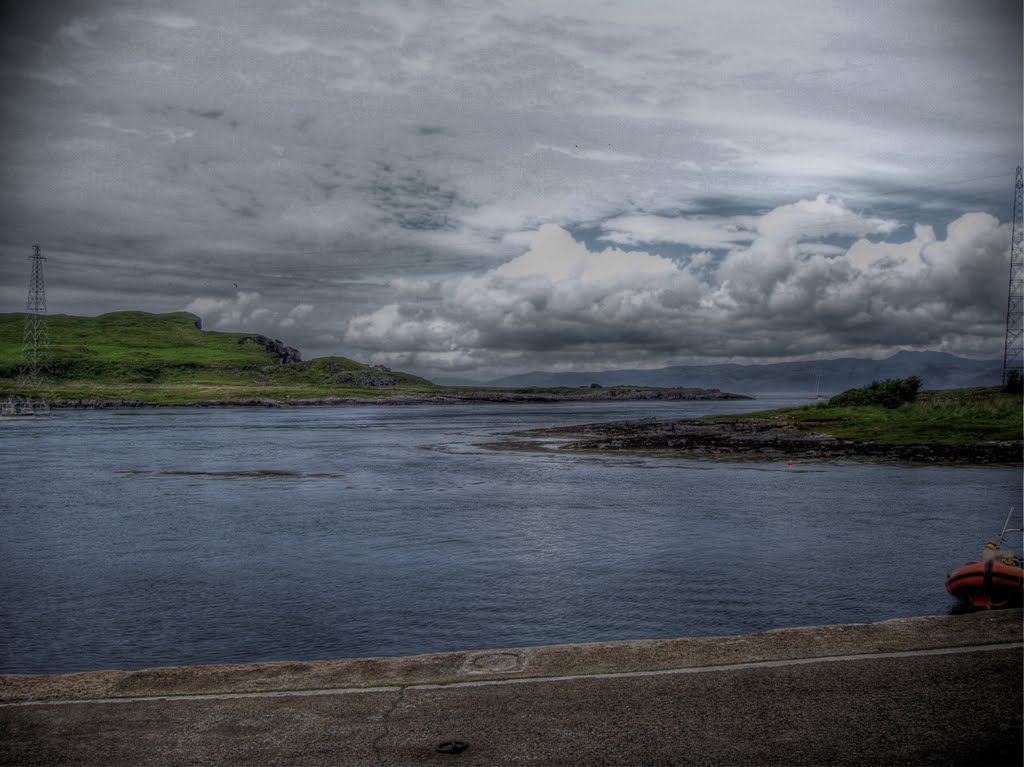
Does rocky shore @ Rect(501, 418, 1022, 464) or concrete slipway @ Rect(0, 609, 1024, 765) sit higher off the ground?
concrete slipway @ Rect(0, 609, 1024, 765)

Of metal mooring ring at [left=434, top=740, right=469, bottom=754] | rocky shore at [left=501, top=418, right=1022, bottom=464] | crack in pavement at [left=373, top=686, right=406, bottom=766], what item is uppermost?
metal mooring ring at [left=434, top=740, right=469, bottom=754]

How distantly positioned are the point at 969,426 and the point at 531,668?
66902 mm

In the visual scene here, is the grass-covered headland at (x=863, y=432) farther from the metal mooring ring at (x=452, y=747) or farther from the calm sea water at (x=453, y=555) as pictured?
the metal mooring ring at (x=452, y=747)

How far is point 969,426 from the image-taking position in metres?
65.2

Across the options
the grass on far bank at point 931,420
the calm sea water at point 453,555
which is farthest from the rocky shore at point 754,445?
the calm sea water at point 453,555

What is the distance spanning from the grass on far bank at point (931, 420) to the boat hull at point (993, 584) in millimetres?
47760

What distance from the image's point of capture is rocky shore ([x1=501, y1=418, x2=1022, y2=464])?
2184 inches

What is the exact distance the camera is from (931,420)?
7012 centimetres

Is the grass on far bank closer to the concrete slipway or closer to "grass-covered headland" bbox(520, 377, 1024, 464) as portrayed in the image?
"grass-covered headland" bbox(520, 377, 1024, 464)

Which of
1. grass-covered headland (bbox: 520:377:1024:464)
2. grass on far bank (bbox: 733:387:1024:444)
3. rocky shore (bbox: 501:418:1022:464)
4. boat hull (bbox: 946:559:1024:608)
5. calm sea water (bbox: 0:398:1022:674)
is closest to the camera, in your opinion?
boat hull (bbox: 946:559:1024:608)

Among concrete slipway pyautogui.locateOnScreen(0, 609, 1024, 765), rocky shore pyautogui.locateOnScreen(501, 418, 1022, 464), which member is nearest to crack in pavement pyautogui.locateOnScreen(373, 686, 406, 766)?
concrete slipway pyautogui.locateOnScreen(0, 609, 1024, 765)

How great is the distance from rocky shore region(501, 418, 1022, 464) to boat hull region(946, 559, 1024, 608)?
38572 millimetres

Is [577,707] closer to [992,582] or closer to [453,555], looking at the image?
[992,582]

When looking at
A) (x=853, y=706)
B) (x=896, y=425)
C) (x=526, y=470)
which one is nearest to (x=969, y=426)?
(x=896, y=425)
